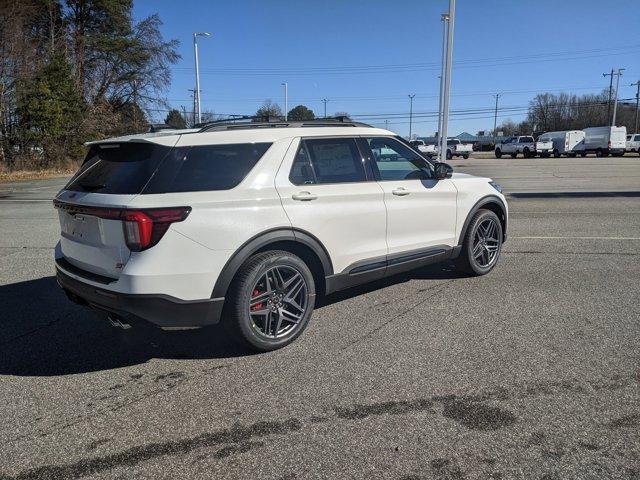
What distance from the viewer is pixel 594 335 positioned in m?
4.28

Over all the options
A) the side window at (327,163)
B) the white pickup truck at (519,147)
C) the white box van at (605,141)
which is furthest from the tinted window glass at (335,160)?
the white pickup truck at (519,147)

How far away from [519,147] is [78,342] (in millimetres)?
51022

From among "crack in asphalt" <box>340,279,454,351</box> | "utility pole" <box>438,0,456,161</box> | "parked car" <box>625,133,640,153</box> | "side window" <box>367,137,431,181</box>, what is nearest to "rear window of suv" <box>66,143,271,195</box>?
"side window" <box>367,137,431,181</box>

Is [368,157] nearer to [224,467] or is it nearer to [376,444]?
[376,444]

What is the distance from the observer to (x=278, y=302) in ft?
13.3

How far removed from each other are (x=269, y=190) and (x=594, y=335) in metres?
2.87

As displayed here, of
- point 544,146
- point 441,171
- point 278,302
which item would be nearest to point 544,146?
point 544,146

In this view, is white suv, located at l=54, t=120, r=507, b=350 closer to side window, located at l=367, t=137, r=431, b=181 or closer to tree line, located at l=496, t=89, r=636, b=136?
side window, located at l=367, t=137, r=431, b=181

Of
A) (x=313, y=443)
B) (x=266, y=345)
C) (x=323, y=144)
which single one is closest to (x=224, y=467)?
(x=313, y=443)

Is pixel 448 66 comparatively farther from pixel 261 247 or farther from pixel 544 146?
pixel 544 146

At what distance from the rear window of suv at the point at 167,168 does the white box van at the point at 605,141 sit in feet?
163

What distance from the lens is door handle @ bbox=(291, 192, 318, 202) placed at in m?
4.11

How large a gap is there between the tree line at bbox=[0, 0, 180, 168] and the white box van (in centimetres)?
3677

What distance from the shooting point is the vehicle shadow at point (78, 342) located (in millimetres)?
3895
